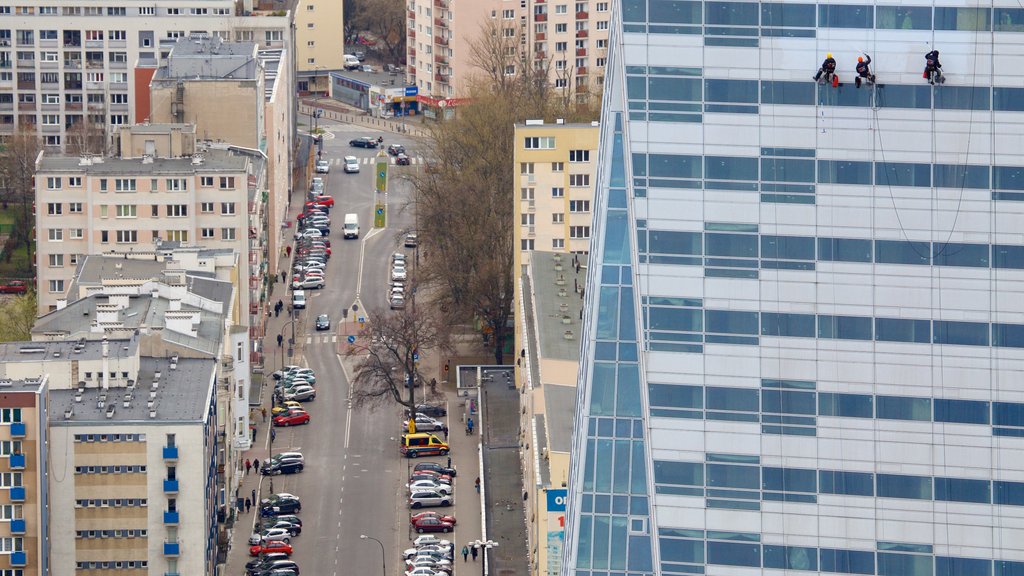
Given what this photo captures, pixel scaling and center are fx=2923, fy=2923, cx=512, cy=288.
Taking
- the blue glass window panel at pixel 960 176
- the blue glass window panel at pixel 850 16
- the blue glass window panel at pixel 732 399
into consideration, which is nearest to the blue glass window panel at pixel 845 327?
the blue glass window panel at pixel 732 399

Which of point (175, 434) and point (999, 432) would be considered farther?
point (175, 434)

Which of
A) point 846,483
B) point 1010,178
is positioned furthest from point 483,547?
point 1010,178

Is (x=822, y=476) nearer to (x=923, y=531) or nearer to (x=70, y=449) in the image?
(x=923, y=531)

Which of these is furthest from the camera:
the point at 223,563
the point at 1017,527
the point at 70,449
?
the point at 223,563

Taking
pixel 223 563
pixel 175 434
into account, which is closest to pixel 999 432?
pixel 175 434

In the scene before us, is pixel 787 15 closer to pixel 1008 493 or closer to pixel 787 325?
pixel 787 325

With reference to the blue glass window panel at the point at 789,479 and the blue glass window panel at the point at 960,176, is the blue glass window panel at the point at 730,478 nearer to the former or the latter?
the blue glass window panel at the point at 789,479
